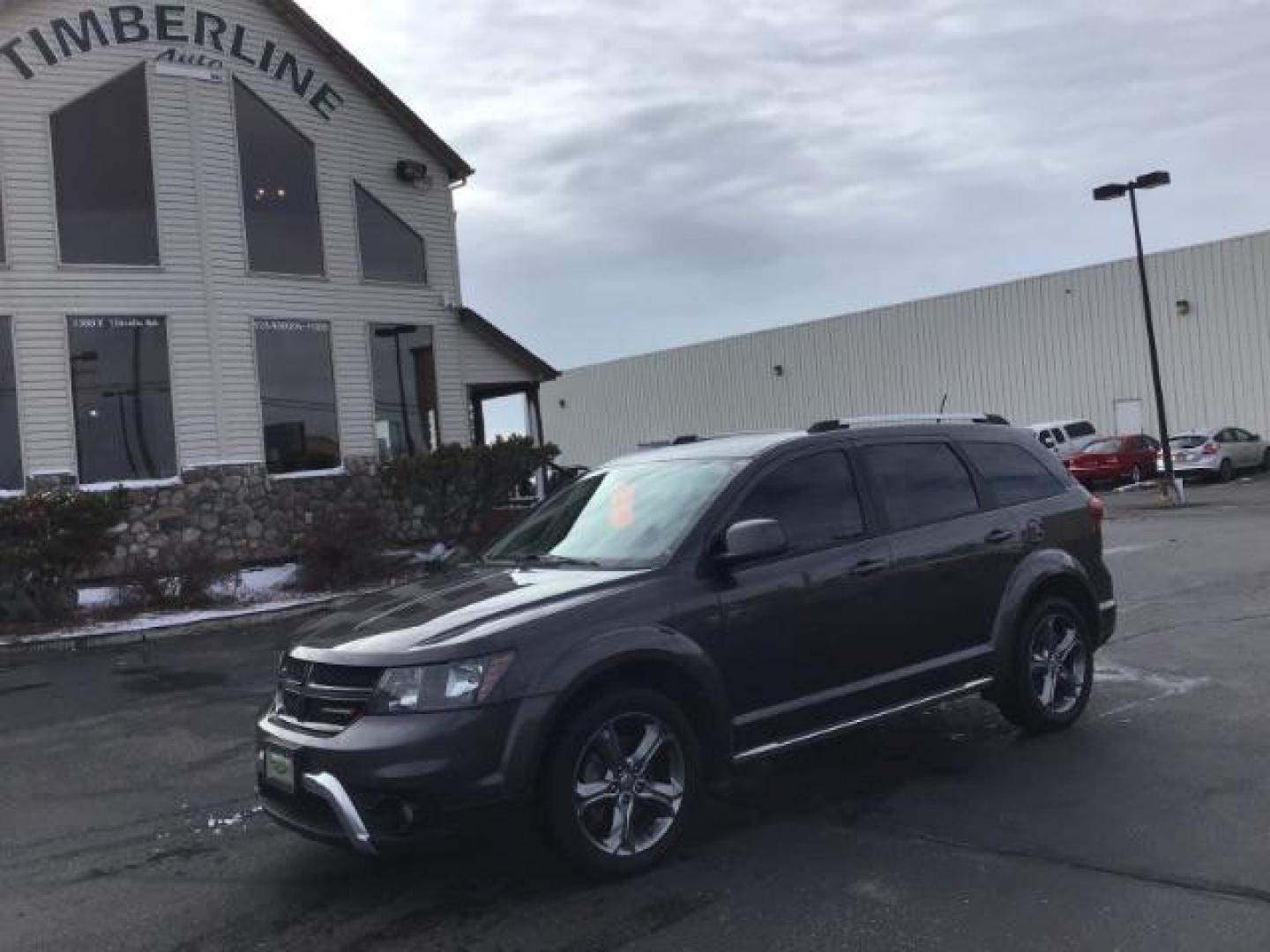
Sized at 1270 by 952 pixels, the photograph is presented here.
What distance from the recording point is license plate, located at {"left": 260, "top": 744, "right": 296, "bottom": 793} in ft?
14.9

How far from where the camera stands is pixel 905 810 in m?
5.33

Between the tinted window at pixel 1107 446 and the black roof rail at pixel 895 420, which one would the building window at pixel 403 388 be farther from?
the tinted window at pixel 1107 446

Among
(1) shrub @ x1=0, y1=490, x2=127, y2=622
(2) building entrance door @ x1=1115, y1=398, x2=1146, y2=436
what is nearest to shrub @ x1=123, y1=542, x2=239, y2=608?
(1) shrub @ x1=0, y1=490, x2=127, y2=622

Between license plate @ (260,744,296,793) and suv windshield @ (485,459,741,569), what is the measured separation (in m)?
1.43

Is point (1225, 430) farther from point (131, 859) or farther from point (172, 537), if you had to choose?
point (131, 859)

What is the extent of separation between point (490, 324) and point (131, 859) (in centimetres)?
1599

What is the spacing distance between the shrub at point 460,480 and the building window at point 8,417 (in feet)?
16.1

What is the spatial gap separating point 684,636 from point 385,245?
16.3 m

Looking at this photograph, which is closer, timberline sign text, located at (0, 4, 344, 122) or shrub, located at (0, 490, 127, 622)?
shrub, located at (0, 490, 127, 622)

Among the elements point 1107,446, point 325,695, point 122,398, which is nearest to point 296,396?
point 122,398

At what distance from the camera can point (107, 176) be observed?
1720cm

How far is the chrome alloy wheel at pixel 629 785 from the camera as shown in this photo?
4617 mm

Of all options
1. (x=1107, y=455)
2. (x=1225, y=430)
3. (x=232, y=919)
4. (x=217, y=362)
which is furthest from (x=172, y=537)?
(x=1225, y=430)

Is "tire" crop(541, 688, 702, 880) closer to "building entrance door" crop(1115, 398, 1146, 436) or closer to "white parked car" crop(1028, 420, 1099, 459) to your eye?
"white parked car" crop(1028, 420, 1099, 459)
